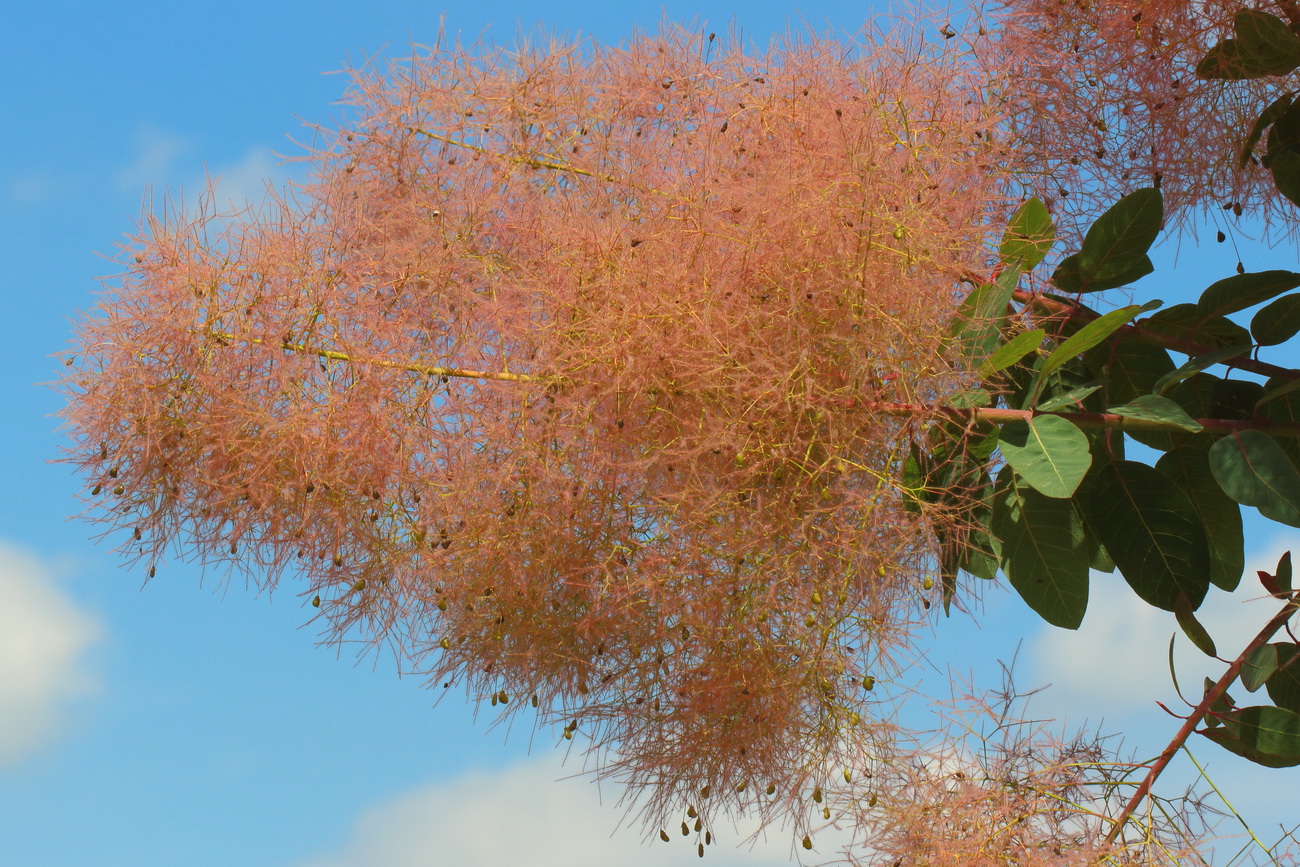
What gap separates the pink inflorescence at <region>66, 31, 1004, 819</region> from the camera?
2248mm

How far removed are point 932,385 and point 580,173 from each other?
3.21 feet

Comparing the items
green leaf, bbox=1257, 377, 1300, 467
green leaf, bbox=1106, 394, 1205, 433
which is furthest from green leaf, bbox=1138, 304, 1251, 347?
green leaf, bbox=1106, 394, 1205, 433

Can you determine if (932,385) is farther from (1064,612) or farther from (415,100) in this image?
(415,100)

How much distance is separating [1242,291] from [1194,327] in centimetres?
12

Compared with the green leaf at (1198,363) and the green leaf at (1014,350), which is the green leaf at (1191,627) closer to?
the green leaf at (1198,363)

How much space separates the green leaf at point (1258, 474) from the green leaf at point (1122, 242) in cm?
40

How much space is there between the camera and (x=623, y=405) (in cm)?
229

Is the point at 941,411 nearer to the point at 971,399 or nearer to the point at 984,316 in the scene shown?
the point at 971,399

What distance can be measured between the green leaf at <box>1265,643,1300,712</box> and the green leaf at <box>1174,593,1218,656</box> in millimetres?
197

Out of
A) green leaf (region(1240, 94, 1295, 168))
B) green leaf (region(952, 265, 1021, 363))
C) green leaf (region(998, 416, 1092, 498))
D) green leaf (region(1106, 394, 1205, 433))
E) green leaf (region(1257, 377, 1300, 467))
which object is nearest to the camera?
green leaf (region(998, 416, 1092, 498))

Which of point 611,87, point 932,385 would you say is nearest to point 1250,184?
point 932,385

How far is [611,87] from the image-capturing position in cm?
290

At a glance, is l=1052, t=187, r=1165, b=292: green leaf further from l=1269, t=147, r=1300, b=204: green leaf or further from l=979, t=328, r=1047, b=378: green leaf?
l=1269, t=147, r=1300, b=204: green leaf

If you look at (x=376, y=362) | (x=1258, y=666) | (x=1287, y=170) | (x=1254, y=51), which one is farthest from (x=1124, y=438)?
(x=376, y=362)
